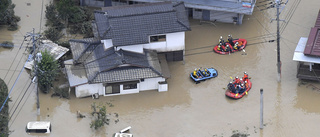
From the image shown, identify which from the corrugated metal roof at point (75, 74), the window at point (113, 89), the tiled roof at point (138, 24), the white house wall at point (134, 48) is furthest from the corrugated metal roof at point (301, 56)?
the corrugated metal roof at point (75, 74)

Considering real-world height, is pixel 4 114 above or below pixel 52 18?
below

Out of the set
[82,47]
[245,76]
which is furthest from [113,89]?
[245,76]

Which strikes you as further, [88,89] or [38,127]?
[88,89]

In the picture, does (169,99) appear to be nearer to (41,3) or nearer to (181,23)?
Result: (181,23)

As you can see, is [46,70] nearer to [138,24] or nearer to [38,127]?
[38,127]

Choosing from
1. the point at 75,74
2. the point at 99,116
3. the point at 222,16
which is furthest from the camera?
the point at 222,16

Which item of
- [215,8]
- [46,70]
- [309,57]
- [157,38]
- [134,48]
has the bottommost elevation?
[46,70]
